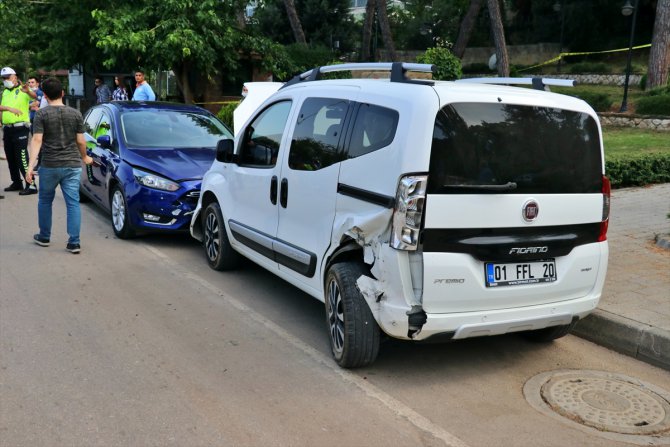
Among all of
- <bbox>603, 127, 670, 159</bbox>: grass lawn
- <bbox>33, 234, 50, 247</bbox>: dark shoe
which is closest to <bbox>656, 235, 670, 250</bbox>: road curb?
<bbox>603, 127, 670, 159</bbox>: grass lawn

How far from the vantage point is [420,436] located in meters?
3.65

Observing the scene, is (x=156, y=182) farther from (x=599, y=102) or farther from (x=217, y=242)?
(x=599, y=102)

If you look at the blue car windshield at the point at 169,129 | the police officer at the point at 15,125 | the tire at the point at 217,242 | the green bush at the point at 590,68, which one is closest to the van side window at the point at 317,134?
the tire at the point at 217,242

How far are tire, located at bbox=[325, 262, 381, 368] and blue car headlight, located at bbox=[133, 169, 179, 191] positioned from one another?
3.60 meters

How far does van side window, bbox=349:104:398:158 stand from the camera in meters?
4.16

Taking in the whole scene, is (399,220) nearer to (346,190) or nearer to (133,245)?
(346,190)

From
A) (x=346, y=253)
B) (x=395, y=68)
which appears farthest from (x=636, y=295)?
(x=395, y=68)

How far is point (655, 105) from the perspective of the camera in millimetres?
19766

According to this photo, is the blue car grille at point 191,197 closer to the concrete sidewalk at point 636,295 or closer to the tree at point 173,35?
the concrete sidewalk at point 636,295

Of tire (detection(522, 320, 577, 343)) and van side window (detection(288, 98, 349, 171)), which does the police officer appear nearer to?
van side window (detection(288, 98, 349, 171))

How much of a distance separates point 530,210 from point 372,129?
114cm

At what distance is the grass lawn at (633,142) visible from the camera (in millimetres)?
13648

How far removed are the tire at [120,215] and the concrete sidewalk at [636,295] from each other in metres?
5.20

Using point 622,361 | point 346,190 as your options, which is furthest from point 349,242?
point 622,361
